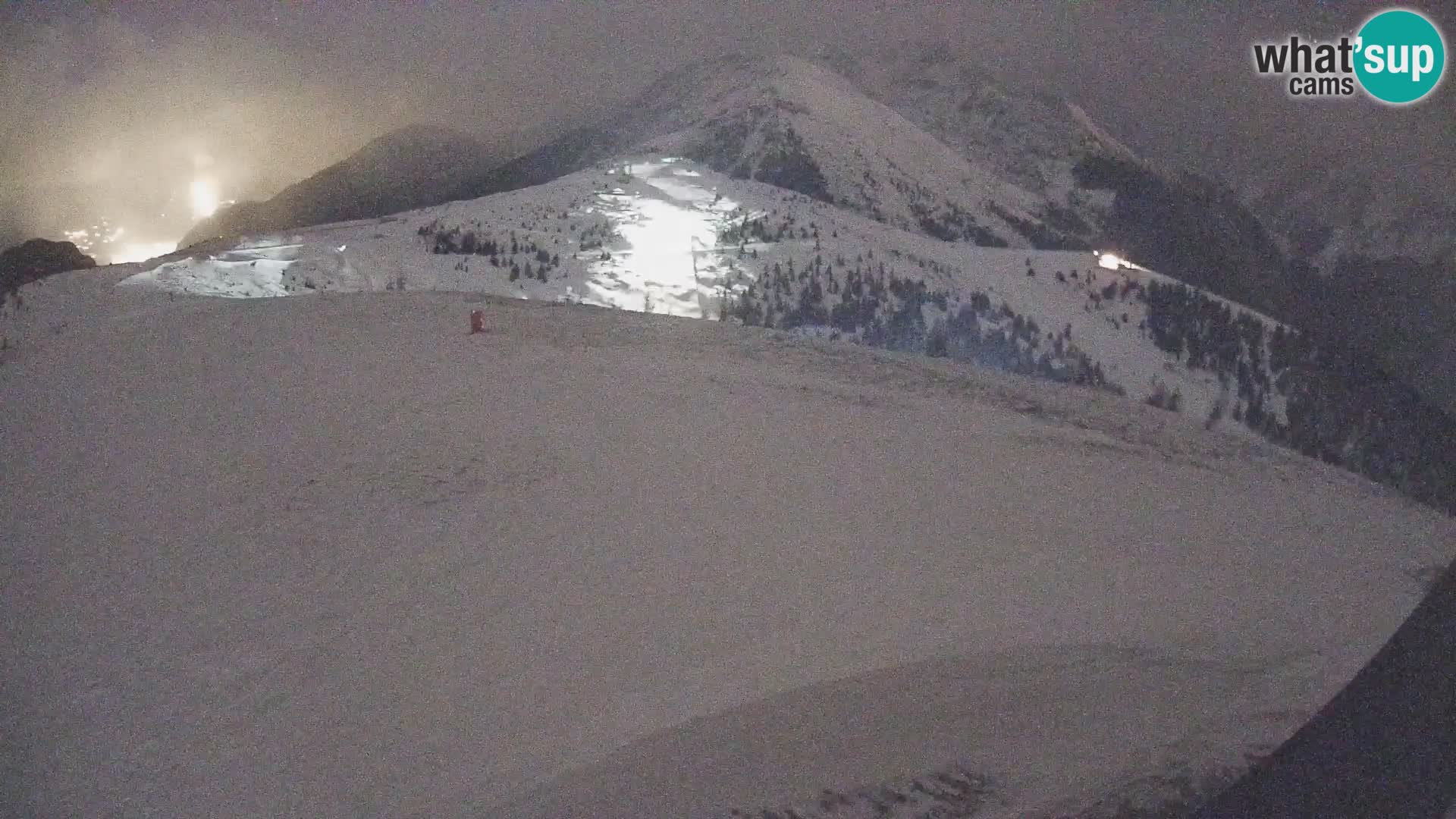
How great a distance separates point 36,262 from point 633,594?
40.3 feet

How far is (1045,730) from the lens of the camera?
9.22 ft

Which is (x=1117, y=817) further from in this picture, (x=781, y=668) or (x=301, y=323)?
(x=301, y=323)

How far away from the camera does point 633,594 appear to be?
137 inches

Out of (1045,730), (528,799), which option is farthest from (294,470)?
(1045,730)

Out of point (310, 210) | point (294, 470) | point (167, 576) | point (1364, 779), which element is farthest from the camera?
point (310, 210)

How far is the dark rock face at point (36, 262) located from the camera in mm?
11344

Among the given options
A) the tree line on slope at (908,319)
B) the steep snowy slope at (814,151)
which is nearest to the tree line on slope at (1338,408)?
the tree line on slope at (908,319)

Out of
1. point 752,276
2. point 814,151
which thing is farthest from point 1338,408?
point 814,151

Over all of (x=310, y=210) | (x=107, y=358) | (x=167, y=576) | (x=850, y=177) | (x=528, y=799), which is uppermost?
(x=850, y=177)

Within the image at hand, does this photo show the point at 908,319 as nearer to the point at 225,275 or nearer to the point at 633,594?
the point at 225,275

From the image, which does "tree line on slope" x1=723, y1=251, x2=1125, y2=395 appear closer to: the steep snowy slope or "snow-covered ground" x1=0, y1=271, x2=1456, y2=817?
"snow-covered ground" x1=0, y1=271, x2=1456, y2=817

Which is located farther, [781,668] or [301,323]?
[301,323]

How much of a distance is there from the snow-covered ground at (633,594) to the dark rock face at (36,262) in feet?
22.3

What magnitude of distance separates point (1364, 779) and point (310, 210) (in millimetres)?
31395
